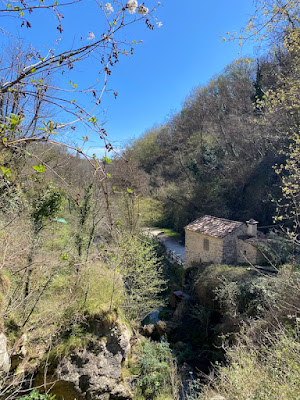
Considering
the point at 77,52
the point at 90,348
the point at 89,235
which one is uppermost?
the point at 77,52

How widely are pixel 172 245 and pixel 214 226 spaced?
258 inches

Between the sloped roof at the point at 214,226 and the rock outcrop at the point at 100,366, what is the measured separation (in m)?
8.60

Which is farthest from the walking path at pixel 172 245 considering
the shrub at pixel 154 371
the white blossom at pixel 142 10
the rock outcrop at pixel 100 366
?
the white blossom at pixel 142 10

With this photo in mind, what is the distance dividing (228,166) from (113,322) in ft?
57.7

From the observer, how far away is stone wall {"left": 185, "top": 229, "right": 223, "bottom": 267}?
13.9 metres

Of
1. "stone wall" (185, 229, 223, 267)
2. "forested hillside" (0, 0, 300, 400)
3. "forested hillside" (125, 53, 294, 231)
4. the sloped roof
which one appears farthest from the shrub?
Answer: "forested hillside" (125, 53, 294, 231)

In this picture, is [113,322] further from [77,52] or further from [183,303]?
[77,52]

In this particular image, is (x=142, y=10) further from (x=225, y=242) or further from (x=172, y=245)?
(x=172, y=245)

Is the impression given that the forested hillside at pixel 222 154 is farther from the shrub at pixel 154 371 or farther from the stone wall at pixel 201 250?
the shrub at pixel 154 371

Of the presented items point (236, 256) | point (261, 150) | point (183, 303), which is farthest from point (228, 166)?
point (183, 303)

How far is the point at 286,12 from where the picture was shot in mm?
Answer: 3988

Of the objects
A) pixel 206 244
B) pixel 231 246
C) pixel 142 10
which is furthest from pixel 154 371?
pixel 142 10

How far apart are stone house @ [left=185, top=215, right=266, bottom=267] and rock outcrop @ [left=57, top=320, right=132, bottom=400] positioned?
8.17 m

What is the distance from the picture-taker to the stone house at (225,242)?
1323 centimetres
